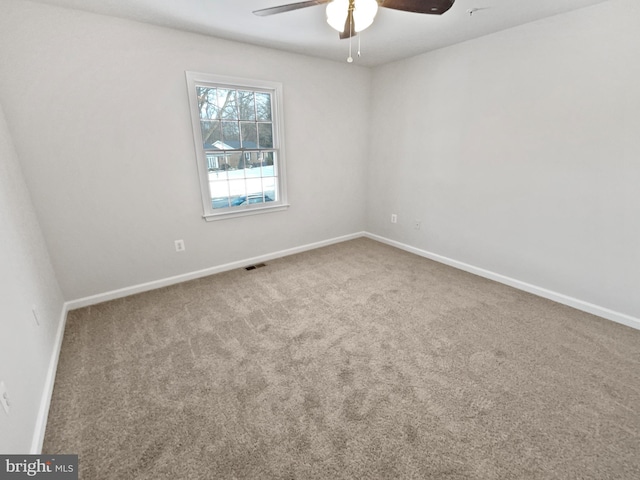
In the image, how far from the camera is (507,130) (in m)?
2.79

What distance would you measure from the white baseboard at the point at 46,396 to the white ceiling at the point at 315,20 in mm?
2472

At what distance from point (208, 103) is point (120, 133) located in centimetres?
89

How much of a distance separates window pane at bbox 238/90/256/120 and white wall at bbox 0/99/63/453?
6.21 ft

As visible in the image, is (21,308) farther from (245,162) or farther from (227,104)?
(227,104)

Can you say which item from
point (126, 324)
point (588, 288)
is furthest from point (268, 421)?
point (588, 288)

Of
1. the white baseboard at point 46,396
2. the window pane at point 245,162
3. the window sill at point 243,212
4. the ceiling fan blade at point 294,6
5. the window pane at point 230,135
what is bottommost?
the white baseboard at point 46,396

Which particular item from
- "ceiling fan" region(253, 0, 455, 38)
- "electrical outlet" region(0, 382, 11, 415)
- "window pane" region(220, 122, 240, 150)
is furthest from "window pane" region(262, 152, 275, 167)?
"electrical outlet" region(0, 382, 11, 415)

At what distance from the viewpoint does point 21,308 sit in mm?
1609

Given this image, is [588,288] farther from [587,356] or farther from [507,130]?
[507,130]

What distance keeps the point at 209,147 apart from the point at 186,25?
1051 millimetres

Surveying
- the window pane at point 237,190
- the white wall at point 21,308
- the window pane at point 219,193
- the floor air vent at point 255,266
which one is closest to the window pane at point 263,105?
the window pane at point 237,190

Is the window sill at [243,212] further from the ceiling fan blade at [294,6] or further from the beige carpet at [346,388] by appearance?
the ceiling fan blade at [294,6]

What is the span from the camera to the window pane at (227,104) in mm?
3043

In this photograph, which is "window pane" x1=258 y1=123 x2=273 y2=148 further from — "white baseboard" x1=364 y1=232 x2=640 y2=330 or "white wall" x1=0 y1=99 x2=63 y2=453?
"white baseboard" x1=364 y1=232 x2=640 y2=330
